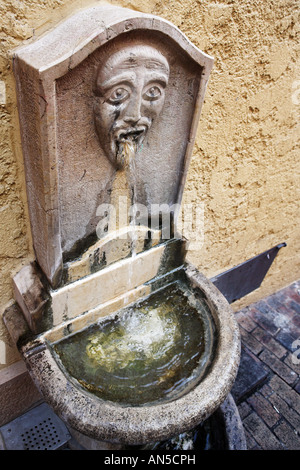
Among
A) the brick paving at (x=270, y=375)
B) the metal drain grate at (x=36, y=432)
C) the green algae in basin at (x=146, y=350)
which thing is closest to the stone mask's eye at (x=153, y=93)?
the green algae in basin at (x=146, y=350)

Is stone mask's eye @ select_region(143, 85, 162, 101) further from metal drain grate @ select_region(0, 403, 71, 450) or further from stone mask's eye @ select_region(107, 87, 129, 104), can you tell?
metal drain grate @ select_region(0, 403, 71, 450)

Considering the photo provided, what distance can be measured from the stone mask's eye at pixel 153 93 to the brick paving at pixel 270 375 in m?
2.41

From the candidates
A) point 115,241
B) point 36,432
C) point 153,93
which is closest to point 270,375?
point 36,432

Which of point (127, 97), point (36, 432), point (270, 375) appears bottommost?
point (270, 375)

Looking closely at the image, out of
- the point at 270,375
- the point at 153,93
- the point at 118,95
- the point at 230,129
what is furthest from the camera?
the point at 270,375

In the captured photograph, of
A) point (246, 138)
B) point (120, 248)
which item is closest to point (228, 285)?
point (246, 138)

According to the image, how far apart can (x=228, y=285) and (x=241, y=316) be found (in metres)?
0.59

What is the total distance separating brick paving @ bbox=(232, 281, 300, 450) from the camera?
2635mm

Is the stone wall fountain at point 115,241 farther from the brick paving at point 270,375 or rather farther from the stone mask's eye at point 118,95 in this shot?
the brick paving at point 270,375

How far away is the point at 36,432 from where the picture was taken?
2.15 m

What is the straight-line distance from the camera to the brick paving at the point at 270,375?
263cm

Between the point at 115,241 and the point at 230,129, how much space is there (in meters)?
1.05

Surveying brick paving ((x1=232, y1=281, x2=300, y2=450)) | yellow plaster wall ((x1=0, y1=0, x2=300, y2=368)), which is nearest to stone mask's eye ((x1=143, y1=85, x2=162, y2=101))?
yellow plaster wall ((x1=0, y1=0, x2=300, y2=368))

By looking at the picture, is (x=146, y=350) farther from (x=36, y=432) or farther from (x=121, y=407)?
(x=36, y=432)
